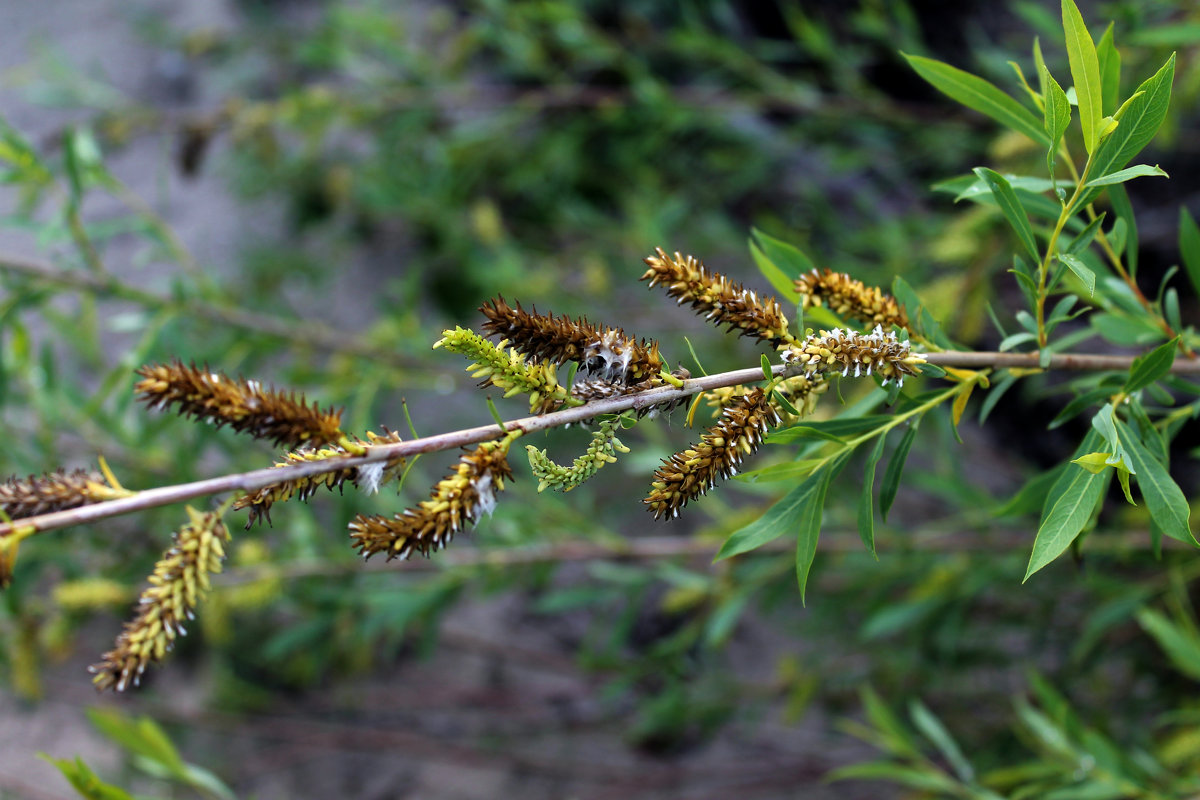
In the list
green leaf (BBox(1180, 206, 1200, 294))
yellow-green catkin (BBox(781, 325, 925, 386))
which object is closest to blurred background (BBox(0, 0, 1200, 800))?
green leaf (BBox(1180, 206, 1200, 294))

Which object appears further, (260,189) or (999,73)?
(260,189)

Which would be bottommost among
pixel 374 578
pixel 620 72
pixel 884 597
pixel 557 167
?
pixel 374 578

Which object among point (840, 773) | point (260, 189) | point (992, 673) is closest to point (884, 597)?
point (840, 773)

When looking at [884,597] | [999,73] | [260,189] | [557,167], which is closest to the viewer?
[884,597]

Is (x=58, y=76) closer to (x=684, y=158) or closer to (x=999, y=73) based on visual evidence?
(x=684, y=158)

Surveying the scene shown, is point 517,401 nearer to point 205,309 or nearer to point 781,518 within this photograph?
point 205,309

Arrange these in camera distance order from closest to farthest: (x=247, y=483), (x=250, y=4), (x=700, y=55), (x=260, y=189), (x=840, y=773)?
(x=247, y=483), (x=840, y=773), (x=700, y=55), (x=260, y=189), (x=250, y=4)

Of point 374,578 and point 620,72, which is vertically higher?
point 620,72
